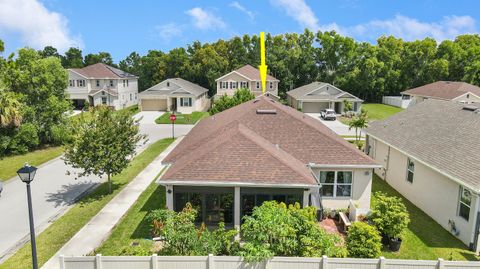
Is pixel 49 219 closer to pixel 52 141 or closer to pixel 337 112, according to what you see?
pixel 52 141

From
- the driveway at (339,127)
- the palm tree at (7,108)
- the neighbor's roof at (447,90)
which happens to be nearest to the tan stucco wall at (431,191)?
the driveway at (339,127)

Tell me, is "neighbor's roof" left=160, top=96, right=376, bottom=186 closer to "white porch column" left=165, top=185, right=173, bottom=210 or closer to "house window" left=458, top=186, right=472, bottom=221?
"white porch column" left=165, top=185, right=173, bottom=210

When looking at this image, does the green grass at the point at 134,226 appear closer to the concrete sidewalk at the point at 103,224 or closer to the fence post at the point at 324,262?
the concrete sidewalk at the point at 103,224

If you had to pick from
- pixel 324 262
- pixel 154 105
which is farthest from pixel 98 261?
pixel 154 105

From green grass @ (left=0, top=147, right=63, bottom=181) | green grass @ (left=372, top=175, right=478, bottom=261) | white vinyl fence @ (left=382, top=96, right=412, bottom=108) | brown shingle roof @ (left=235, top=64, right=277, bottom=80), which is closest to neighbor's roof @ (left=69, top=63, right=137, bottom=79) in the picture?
brown shingle roof @ (left=235, top=64, right=277, bottom=80)

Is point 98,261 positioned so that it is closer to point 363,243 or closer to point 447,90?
point 363,243

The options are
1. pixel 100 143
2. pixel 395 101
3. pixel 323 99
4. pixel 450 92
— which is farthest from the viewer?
pixel 395 101

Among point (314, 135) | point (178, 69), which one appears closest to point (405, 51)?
point (178, 69)
